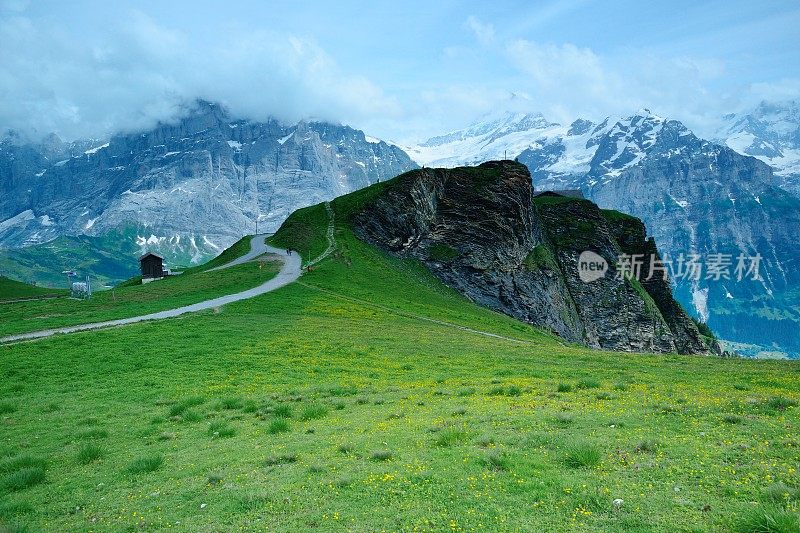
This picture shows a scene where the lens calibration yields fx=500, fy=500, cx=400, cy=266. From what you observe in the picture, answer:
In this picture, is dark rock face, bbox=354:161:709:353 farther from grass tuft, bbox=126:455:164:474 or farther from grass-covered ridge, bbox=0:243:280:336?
grass tuft, bbox=126:455:164:474

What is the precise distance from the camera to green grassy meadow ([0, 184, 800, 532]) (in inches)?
436

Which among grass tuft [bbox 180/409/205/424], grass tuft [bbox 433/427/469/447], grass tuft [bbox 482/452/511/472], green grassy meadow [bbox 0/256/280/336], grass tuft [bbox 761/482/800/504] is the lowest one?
grass tuft [bbox 180/409/205/424]

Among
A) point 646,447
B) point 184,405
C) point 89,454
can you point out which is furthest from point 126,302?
point 646,447

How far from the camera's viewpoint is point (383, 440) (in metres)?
16.2

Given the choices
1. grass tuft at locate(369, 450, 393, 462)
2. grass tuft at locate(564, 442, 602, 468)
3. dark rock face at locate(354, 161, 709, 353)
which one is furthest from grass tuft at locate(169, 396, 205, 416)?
dark rock face at locate(354, 161, 709, 353)

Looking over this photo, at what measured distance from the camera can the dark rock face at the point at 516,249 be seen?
105 m

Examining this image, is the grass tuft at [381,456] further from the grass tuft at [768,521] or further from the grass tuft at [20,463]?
the grass tuft at [20,463]

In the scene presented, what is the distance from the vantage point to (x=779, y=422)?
1488 cm

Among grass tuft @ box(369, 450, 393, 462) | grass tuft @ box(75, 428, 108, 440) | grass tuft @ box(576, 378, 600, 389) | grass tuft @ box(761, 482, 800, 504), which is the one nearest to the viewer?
grass tuft @ box(761, 482, 800, 504)

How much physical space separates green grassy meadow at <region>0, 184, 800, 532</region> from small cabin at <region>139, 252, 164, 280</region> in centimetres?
8444

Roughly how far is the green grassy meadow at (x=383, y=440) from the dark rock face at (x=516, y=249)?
6929cm

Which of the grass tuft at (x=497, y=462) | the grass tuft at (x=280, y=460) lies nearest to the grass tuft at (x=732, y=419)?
the grass tuft at (x=497, y=462)

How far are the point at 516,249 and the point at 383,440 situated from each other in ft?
335

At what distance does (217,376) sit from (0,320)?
32072 millimetres
